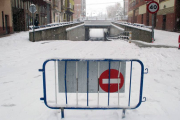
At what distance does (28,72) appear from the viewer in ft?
23.4

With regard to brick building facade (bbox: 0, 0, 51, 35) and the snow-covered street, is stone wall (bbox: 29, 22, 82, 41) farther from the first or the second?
the snow-covered street

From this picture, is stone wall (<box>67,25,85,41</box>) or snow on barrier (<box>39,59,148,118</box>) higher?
stone wall (<box>67,25,85,41</box>)

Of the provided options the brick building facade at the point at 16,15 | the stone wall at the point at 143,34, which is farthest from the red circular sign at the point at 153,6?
the brick building facade at the point at 16,15

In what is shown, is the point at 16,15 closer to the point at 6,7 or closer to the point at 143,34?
the point at 6,7

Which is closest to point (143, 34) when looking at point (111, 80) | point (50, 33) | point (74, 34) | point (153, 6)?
point (153, 6)

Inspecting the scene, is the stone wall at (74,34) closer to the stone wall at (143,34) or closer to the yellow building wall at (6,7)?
the yellow building wall at (6,7)

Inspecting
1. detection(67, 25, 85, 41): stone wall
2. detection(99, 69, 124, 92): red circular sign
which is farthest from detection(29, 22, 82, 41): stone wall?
detection(99, 69, 124, 92): red circular sign

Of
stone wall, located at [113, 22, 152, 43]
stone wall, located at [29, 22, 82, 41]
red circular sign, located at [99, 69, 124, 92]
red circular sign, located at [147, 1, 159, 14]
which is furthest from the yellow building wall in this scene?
red circular sign, located at [99, 69, 124, 92]

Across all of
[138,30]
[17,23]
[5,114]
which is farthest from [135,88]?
[17,23]

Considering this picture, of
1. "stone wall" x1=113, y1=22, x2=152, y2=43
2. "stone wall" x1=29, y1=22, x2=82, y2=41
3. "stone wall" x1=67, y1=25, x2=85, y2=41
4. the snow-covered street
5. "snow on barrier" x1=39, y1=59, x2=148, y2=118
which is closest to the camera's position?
"snow on barrier" x1=39, y1=59, x2=148, y2=118

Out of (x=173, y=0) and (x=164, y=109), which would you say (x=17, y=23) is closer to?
(x=173, y=0)

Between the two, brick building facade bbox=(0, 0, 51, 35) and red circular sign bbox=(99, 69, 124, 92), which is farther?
brick building facade bbox=(0, 0, 51, 35)

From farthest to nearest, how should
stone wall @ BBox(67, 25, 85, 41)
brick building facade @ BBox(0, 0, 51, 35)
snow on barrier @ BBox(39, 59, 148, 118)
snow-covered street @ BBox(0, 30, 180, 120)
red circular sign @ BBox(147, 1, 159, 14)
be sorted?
stone wall @ BBox(67, 25, 85, 41)
brick building facade @ BBox(0, 0, 51, 35)
red circular sign @ BBox(147, 1, 159, 14)
snow-covered street @ BBox(0, 30, 180, 120)
snow on barrier @ BBox(39, 59, 148, 118)

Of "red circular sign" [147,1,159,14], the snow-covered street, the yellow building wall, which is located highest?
the yellow building wall
